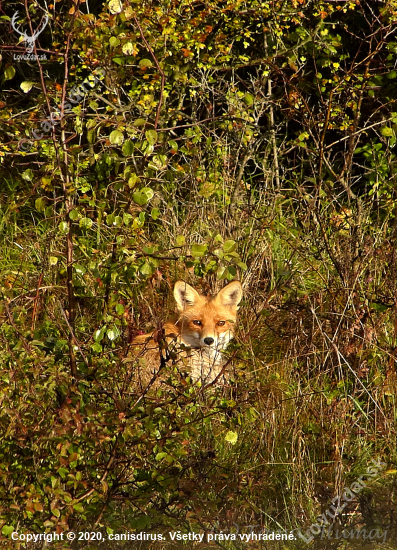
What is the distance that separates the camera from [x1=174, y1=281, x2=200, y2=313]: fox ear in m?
5.90

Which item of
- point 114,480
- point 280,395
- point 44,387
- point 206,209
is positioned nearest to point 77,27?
point 44,387

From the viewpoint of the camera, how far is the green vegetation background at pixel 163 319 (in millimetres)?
3283

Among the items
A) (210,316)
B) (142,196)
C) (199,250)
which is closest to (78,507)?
(199,250)

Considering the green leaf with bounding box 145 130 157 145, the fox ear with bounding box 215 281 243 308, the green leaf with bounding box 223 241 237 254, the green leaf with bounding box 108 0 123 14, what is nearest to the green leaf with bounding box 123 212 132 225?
the green leaf with bounding box 145 130 157 145

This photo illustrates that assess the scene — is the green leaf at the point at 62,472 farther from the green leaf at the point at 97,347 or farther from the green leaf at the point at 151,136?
the green leaf at the point at 151,136

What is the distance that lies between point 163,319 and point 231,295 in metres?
1.26

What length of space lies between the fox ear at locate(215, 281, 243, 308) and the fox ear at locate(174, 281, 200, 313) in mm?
215

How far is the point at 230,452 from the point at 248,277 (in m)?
2.19

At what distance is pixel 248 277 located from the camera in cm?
621

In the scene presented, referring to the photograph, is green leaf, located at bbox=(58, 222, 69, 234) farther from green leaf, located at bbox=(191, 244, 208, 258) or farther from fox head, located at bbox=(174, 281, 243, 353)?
fox head, located at bbox=(174, 281, 243, 353)

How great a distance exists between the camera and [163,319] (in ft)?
16.3

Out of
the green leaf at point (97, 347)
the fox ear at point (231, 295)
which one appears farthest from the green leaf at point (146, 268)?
the fox ear at point (231, 295)

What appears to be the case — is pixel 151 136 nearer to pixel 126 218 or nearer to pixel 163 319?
pixel 126 218

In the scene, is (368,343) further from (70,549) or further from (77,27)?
(77,27)
